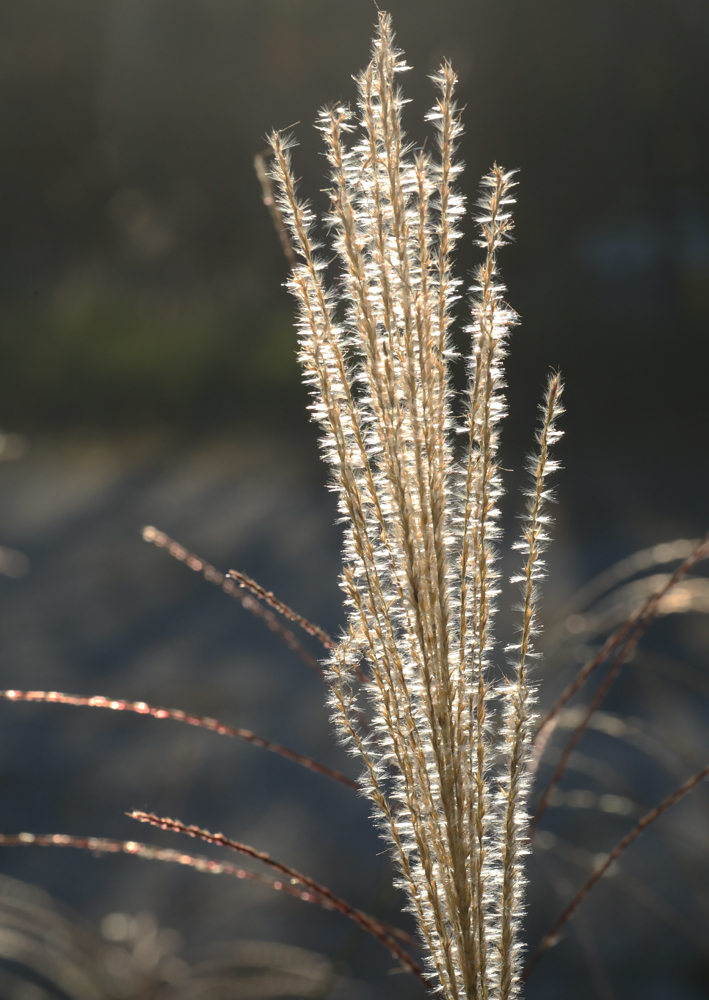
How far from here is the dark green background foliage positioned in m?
3.68

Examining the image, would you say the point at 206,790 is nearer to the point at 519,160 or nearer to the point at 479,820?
the point at 479,820

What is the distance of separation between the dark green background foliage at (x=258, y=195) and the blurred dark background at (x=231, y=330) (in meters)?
0.01

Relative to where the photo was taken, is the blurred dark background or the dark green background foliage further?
the dark green background foliage

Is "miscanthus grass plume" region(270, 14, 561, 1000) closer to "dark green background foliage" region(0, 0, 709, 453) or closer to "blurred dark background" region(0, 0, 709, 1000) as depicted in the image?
"blurred dark background" region(0, 0, 709, 1000)

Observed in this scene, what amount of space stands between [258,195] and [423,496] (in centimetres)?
402

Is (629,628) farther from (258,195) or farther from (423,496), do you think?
(258,195)

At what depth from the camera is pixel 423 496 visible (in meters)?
0.49

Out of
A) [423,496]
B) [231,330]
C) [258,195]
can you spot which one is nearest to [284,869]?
[423,496]

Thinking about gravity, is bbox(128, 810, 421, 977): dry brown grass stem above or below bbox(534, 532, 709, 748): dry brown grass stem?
below

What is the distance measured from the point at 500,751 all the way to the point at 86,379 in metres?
4.03

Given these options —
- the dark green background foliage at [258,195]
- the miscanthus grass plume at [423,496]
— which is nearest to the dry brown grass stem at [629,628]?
the miscanthus grass plume at [423,496]

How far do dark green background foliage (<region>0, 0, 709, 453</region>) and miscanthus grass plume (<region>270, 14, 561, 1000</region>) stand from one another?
124 inches

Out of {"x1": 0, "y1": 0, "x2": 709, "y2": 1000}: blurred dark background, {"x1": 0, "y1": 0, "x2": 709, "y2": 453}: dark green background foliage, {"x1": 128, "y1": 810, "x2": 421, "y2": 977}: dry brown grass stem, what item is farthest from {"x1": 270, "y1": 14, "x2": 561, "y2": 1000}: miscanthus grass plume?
{"x1": 0, "y1": 0, "x2": 709, "y2": 453}: dark green background foliage

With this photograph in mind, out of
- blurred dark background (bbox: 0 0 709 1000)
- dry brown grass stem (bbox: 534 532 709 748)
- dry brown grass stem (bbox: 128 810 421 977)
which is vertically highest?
blurred dark background (bbox: 0 0 709 1000)
